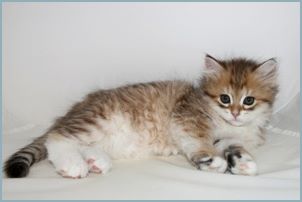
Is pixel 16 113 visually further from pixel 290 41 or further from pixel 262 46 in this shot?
pixel 290 41

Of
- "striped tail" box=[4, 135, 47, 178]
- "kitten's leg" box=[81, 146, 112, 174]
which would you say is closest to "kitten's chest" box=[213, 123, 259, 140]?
"kitten's leg" box=[81, 146, 112, 174]

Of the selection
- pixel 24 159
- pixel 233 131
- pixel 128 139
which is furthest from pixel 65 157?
pixel 233 131

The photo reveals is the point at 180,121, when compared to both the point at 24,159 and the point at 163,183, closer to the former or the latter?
the point at 163,183

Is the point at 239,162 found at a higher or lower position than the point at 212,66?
lower

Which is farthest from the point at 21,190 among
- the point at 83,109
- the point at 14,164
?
the point at 83,109

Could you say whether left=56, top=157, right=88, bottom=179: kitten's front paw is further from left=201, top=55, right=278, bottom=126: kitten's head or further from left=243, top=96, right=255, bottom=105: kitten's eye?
left=243, top=96, right=255, bottom=105: kitten's eye

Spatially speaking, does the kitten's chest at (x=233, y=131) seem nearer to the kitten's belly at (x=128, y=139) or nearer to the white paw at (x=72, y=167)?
the kitten's belly at (x=128, y=139)
